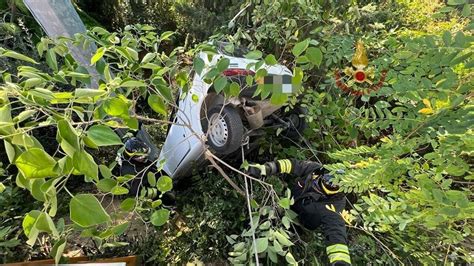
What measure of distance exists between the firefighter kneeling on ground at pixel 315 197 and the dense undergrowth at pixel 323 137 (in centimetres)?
13

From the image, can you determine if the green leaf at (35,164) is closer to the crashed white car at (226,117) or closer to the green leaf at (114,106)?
the green leaf at (114,106)

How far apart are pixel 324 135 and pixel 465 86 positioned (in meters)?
1.81

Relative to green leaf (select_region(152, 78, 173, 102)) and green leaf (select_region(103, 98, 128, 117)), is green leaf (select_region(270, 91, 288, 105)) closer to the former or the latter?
green leaf (select_region(152, 78, 173, 102))

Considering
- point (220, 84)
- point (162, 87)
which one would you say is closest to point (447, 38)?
point (220, 84)

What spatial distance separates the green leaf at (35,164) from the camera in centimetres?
59

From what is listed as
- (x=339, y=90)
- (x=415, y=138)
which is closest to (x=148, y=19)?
(x=339, y=90)

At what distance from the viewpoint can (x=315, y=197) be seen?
2.21 m

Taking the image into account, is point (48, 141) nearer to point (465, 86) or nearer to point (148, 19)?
point (148, 19)

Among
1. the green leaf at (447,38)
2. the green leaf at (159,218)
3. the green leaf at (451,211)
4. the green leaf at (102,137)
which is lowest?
the green leaf at (159,218)

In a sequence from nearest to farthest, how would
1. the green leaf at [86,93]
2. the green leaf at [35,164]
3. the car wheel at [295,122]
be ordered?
the green leaf at [35,164]
the green leaf at [86,93]
the car wheel at [295,122]

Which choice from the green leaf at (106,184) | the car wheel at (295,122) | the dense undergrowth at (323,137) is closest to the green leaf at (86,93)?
the dense undergrowth at (323,137)

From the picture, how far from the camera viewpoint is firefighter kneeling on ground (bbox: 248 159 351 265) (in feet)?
6.81

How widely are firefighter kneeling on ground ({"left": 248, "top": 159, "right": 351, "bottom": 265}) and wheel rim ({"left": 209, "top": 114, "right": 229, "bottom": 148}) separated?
13.0 inches

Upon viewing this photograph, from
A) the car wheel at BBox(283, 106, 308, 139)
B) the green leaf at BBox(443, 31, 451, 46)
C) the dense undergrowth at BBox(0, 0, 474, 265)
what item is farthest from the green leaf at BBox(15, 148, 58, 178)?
the car wheel at BBox(283, 106, 308, 139)
